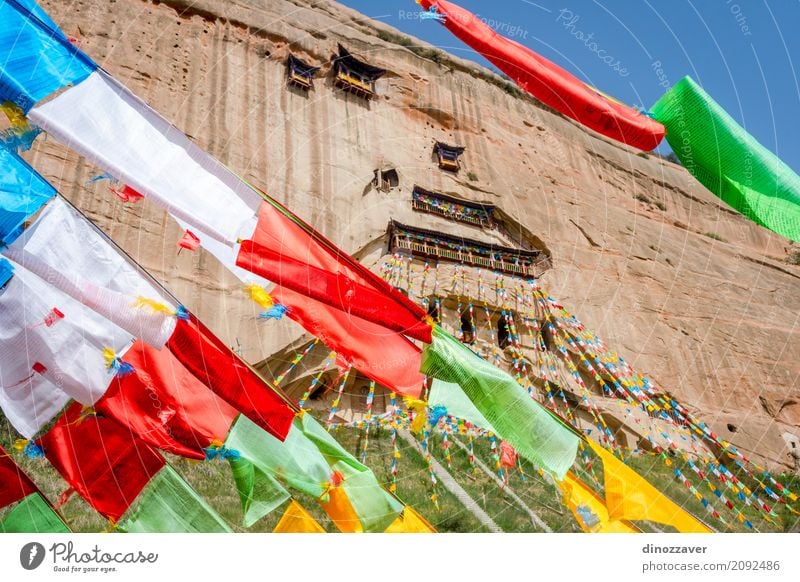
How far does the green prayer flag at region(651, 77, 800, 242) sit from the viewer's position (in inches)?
209

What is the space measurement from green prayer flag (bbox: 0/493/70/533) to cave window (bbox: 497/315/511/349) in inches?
576

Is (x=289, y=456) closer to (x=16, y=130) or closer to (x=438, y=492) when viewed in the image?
(x=16, y=130)

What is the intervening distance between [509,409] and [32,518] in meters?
4.57

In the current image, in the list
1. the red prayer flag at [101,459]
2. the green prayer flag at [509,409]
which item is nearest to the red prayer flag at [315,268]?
the green prayer flag at [509,409]

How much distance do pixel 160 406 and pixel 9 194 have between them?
2.32 meters

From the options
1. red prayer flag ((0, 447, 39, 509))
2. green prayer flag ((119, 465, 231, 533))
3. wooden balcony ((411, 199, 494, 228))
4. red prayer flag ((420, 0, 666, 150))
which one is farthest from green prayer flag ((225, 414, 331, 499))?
wooden balcony ((411, 199, 494, 228))

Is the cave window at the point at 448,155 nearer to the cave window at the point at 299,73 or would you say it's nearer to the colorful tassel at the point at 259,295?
the cave window at the point at 299,73

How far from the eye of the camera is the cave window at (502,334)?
1853 cm

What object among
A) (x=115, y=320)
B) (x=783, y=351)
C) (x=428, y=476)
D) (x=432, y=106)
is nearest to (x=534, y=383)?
(x=428, y=476)

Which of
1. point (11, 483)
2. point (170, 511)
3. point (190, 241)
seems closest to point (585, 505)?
point (170, 511)

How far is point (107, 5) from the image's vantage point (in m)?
18.3

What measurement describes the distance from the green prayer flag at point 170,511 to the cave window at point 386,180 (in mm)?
14728

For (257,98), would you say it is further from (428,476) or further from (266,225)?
(266,225)

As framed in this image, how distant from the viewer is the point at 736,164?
5.36 meters
